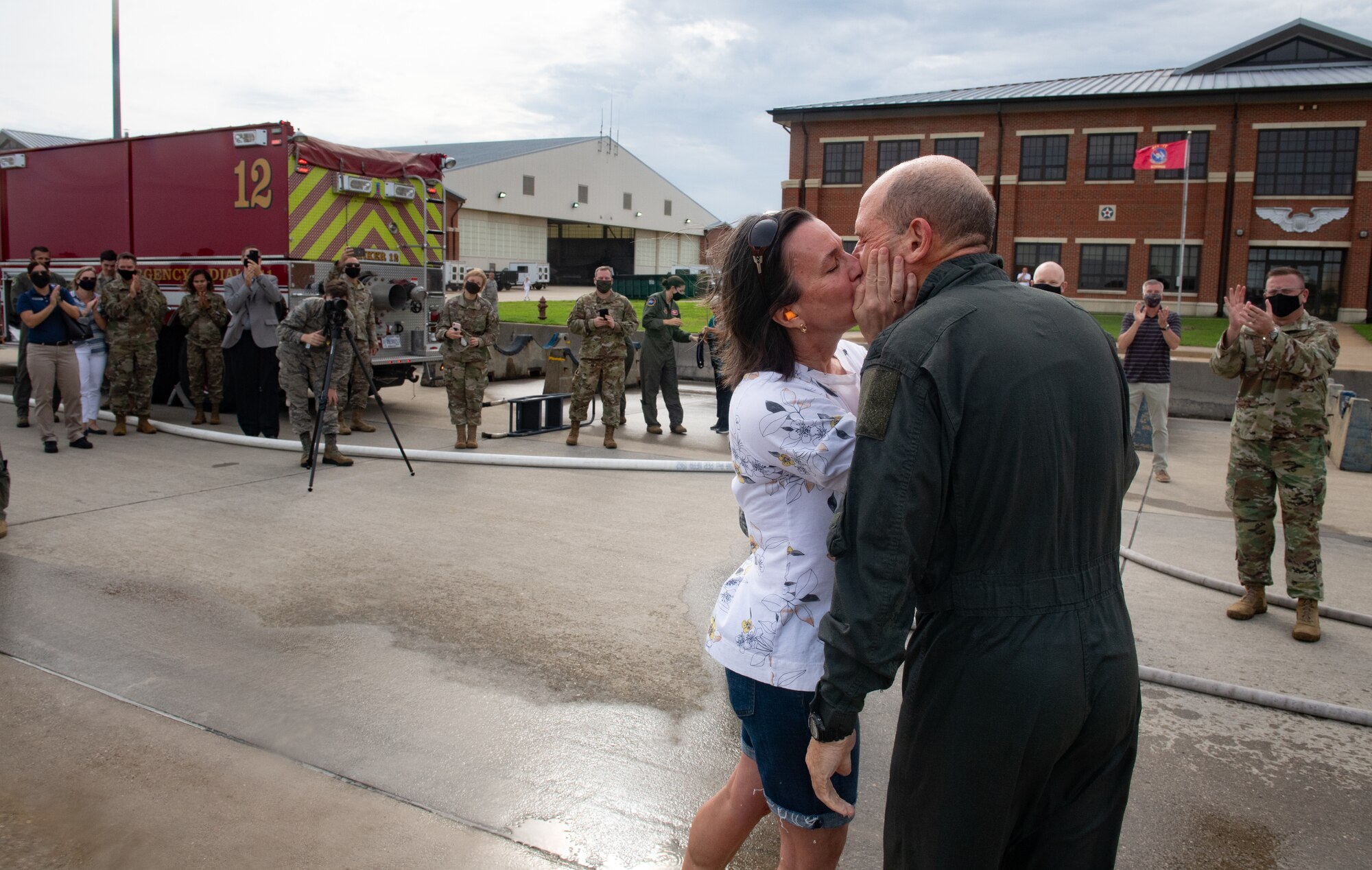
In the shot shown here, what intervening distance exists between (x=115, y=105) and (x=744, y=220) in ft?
60.4

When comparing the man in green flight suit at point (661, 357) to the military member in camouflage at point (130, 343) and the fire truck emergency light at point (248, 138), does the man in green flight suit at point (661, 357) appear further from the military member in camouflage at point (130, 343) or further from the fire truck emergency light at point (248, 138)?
the military member in camouflage at point (130, 343)

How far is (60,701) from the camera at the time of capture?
12.6 feet

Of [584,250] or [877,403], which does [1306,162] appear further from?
[584,250]

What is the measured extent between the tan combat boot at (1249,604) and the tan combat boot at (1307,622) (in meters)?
0.24

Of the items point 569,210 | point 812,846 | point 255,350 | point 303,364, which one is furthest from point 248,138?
point 569,210

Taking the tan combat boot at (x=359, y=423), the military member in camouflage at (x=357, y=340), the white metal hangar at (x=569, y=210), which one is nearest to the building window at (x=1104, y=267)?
the white metal hangar at (x=569, y=210)

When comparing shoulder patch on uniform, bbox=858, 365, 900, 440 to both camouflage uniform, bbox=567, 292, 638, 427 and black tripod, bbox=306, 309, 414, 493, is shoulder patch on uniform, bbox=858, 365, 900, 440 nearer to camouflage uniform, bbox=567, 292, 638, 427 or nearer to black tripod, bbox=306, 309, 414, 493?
black tripod, bbox=306, 309, 414, 493

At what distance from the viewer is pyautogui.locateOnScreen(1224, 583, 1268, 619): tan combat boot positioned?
16.8 ft

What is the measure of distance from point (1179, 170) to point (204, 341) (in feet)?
99.6

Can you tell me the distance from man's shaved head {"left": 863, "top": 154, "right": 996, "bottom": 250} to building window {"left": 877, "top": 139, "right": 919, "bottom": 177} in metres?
34.9

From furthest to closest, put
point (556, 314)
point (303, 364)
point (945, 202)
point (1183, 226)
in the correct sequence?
1. point (1183, 226)
2. point (556, 314)
3. point (303, 364)
4. point (945, 202)

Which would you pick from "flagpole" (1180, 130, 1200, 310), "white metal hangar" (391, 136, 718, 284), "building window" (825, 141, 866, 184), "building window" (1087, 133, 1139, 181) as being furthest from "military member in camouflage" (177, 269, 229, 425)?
"white metal hangar" (391, 136, 718, 284)

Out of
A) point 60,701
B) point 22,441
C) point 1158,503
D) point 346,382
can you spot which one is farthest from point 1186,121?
point 60,701

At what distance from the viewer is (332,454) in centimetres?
856
